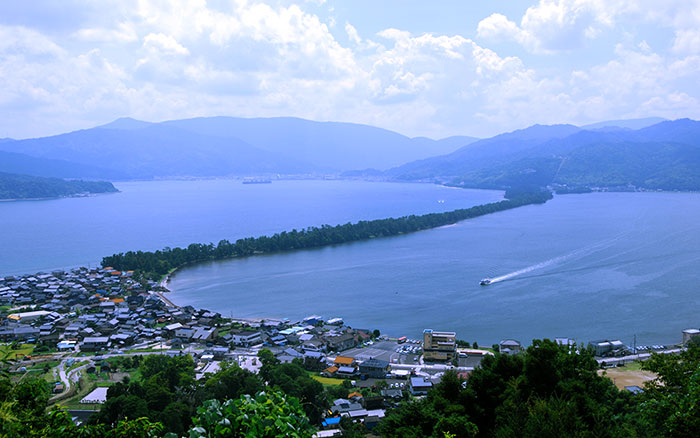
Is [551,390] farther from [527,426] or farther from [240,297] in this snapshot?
[240,297]

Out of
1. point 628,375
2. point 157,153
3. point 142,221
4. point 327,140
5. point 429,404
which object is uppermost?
point 327,140

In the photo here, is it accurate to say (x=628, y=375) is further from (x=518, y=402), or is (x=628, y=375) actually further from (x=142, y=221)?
(x=142, y=221)

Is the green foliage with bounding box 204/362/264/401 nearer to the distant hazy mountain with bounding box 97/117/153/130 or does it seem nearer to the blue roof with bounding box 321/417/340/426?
the blue roof with bounding box 321/417/340/426

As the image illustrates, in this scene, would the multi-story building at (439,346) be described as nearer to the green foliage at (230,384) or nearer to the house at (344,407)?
the house at (344,407)

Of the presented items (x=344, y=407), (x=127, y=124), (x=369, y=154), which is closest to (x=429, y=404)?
(x=344, y=407)

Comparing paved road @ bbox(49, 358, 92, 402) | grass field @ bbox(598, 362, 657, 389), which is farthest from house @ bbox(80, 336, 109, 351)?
grass field @ bbox(598, 362, 657, 389)
